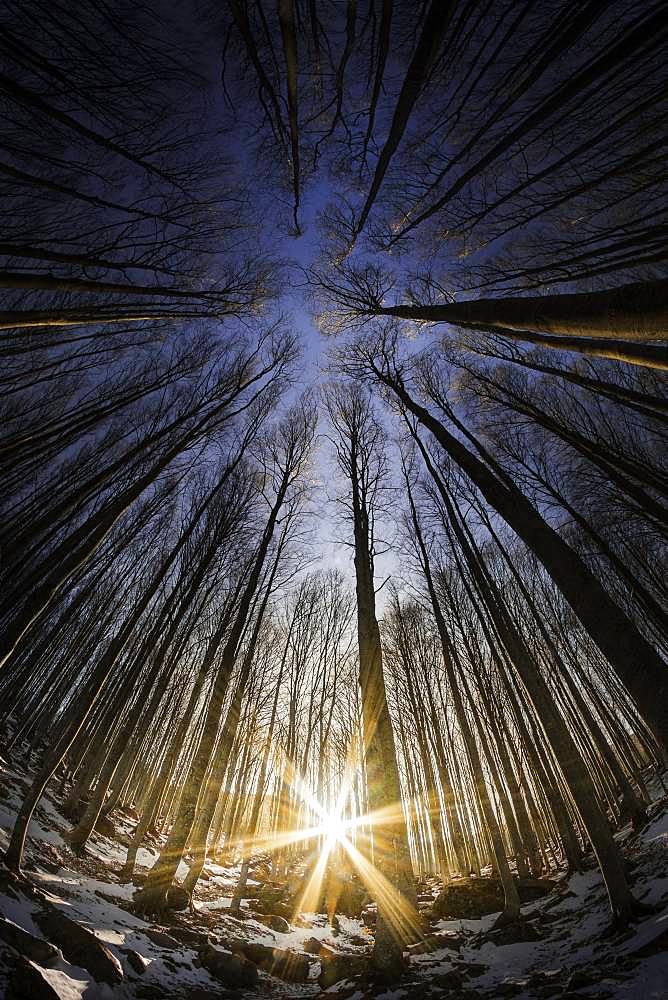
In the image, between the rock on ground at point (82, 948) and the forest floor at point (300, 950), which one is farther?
the rock on ground at point (82, 948)

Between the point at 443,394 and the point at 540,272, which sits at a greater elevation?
the point at 443,394

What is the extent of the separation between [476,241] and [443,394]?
16.0 feet

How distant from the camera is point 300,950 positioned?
20.7 ft

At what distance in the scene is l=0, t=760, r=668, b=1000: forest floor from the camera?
2.85m

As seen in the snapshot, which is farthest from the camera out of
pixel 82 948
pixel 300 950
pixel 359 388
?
pixel 359 388

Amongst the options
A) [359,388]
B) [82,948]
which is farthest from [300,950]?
[359,388]

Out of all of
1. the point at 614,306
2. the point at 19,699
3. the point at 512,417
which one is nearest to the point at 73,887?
the point at 614,306

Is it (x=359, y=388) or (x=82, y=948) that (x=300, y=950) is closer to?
(x=82, y=948)

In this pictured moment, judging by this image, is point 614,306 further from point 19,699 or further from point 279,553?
point 19,699

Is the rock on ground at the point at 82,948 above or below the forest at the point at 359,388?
below

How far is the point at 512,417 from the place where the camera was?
8.92 m

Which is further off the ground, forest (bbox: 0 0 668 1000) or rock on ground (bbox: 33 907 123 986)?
forest (bbox: 0 0 668 1000)

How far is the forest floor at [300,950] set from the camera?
2850 millimetres

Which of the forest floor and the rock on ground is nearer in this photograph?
the forest floor
